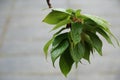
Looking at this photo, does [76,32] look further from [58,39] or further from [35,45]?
[35,45]

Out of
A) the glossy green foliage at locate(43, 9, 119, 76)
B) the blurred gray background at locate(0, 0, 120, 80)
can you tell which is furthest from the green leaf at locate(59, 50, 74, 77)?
the blurred gray background at locate(0, 0, 120, 80)

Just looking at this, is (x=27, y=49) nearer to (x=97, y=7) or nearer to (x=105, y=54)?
(x=105, y=54)

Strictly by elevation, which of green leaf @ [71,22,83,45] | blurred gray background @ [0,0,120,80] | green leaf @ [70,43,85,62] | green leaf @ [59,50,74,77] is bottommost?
blurred gray background @ [0,0,120,80]

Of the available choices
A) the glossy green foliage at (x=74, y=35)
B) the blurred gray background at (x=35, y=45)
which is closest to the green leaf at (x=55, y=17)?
the glossy green foliage at (x=74, y=35)

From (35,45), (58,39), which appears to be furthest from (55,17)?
(35,45)

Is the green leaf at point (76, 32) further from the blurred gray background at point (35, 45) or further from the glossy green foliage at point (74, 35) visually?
the blurred gray background at point (35, 45)

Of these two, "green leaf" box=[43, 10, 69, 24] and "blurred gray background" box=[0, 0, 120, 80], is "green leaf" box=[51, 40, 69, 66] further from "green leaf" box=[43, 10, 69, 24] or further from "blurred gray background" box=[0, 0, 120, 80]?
"blurred gray background" box=[0, 0, 120, 80]

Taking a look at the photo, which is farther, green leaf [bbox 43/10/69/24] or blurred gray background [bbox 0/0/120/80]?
blurred gray background [bbox 0/0/120/80]
